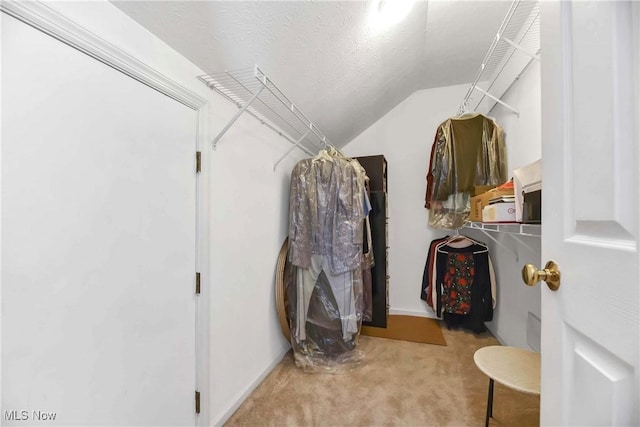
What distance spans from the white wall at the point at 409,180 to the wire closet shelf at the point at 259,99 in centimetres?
125

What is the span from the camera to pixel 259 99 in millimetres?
1569

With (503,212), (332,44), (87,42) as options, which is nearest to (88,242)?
(87,42)

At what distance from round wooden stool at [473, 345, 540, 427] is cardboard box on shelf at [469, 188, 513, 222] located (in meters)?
0.78

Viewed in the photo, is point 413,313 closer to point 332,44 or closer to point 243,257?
point 243,257

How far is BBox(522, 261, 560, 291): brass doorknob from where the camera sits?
1.88 feet

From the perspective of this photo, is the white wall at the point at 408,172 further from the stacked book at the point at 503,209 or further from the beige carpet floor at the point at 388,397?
the stacked book at the point at 503,209

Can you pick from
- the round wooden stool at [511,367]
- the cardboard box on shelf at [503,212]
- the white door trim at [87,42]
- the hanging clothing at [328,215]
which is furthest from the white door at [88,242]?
the cardboard box on shelf at [503,212]

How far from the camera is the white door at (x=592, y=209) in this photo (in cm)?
39

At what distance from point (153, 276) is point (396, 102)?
9.85 ft

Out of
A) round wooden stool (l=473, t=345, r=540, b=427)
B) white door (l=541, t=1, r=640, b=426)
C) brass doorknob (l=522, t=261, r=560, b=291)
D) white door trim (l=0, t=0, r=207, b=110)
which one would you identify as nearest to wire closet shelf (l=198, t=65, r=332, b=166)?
white door trim (l=0, t=0, r=207, b=110)

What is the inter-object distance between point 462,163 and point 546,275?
1.96 metres

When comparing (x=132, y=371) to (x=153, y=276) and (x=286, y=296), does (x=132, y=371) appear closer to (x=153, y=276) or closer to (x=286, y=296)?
(x=153, y=276)

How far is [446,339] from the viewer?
2.42 meters

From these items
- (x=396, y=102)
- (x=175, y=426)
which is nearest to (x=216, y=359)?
(x=175, y=426)
